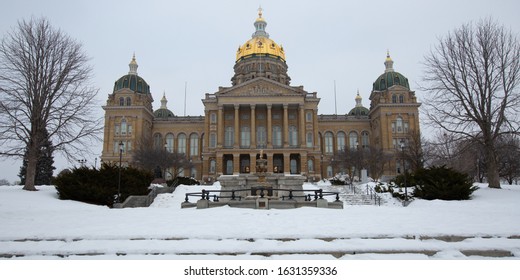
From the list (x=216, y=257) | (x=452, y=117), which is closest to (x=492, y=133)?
(x=452, y=117)

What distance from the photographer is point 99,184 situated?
66.7ft

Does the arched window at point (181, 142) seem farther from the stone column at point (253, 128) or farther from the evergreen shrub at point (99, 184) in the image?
the evergreen shrub at point (99, 184)

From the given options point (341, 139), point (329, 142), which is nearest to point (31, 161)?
point (329, 142)

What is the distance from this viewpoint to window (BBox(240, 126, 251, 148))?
5928cm

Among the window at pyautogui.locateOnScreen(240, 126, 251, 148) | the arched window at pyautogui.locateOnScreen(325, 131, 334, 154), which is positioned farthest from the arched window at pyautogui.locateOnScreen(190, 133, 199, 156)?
the arched window at pyautogui.locateOnScreen(325, 131, 334, 154)

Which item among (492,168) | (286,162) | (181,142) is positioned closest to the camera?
(492,168)

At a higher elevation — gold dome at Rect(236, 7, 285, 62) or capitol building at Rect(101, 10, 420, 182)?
gold dome at Rect(236, 7, 285, 62)

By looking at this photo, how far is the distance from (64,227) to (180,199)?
15.0m

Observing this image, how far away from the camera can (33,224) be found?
11.1m

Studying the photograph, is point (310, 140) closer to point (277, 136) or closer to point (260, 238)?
point (277, 136)

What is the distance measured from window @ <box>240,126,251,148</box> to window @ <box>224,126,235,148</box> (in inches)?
55.3

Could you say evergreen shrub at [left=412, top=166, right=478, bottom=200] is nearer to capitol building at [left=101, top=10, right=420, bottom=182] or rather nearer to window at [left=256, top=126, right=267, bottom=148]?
capitol building at [left=101, top=10, right=420, bottom=182]

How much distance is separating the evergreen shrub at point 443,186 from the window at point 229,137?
131 feet

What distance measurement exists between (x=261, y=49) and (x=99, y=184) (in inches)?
2247
